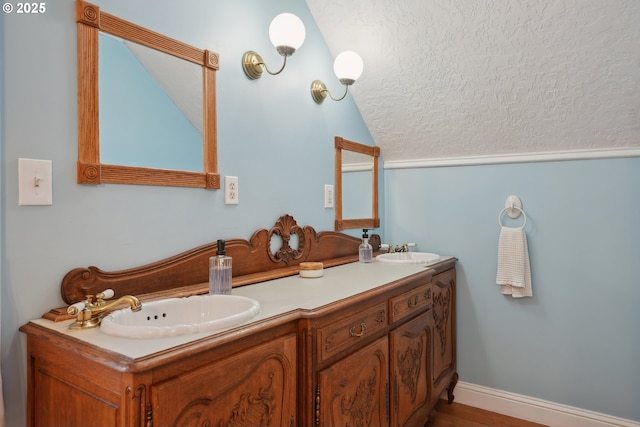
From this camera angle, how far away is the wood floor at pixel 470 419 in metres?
2.29

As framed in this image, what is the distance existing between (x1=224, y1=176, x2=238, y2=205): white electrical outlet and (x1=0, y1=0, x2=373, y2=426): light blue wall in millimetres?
30

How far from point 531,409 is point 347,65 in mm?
2129

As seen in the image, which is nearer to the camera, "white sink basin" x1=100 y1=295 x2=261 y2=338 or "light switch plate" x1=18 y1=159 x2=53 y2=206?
"white sink basin" x1=100 y1=295 x2=261 y2=338

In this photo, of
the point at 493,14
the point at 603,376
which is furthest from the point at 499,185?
the point at 603,376

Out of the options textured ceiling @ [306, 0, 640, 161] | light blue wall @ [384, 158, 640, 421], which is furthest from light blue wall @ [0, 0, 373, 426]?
light blue wall @ [384, 158, 640, 421]

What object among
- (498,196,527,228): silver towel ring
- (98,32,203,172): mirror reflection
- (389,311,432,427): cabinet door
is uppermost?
(98,32,203,172): mirror reflection

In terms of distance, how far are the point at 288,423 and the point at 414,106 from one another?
1.86m

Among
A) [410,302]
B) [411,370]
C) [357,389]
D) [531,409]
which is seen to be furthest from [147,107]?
[531,409]

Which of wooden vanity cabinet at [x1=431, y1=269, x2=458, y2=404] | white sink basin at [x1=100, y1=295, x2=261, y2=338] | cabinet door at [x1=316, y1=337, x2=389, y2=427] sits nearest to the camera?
white sink basin at [x1=100, y1=295, x2=261, y2=338]

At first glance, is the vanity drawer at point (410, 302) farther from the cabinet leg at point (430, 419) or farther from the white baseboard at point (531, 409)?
the white baseboard at point (531, 409)

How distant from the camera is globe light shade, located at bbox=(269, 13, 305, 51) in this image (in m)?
1.73

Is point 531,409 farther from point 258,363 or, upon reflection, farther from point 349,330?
point 258,363

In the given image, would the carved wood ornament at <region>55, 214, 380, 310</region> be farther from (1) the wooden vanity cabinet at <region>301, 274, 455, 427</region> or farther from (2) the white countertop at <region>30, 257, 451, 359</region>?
(1) the wooden vanity cabinet at <region>301, 274, 455, 427</region>

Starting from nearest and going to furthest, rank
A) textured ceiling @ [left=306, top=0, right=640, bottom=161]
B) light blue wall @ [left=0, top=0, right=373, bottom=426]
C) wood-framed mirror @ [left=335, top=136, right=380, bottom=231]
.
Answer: light blue wall @ [left=0, top=0, right=373, bottom=426] → textured ceiling @ [left=306, top=0, right=640, bottom=161] → wood-framed mirror @ [left=335, top=136, right=380, bottom=231]
